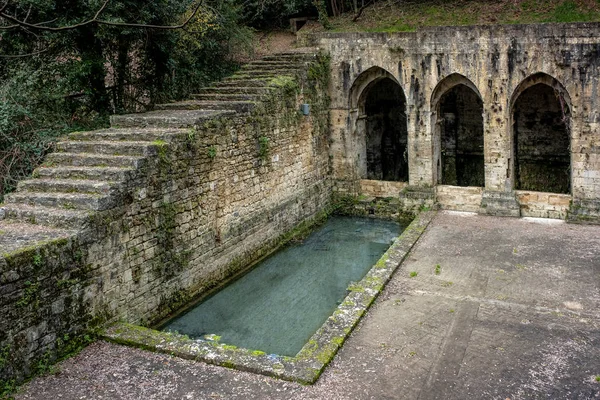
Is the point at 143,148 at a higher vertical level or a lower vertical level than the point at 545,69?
lower

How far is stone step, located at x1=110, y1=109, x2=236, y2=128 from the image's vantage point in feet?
35.5

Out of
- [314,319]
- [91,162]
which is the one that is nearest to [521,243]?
[314,319]

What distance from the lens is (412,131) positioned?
15.4m

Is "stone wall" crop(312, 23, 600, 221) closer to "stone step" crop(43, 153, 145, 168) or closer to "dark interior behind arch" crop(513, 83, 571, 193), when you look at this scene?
"dark interior behind arch" crop(513, 83, 571, 193)

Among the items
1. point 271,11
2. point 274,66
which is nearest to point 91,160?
point 274,66

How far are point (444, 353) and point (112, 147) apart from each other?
6.01m

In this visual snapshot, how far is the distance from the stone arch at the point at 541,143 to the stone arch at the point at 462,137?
1.06 metres

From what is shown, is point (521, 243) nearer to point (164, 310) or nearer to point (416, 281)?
point (416, 281)

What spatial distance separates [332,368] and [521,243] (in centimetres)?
641

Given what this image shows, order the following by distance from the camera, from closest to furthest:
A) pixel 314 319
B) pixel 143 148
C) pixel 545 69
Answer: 1. pixel 143 148
2. pixel 314 319
3. pixel 545 69

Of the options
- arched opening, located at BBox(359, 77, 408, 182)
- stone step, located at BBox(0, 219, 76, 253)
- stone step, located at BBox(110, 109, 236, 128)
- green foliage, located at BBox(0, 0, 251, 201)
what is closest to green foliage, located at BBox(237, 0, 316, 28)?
green foliage, located at BBox(0, 0, 251, 201)

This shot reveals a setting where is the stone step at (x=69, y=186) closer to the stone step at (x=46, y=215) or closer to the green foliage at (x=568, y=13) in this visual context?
the stone step at (x=46, y=215)

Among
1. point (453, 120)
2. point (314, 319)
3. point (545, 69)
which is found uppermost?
point (545, 69)

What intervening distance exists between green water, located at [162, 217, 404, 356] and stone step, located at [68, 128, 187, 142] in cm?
306
